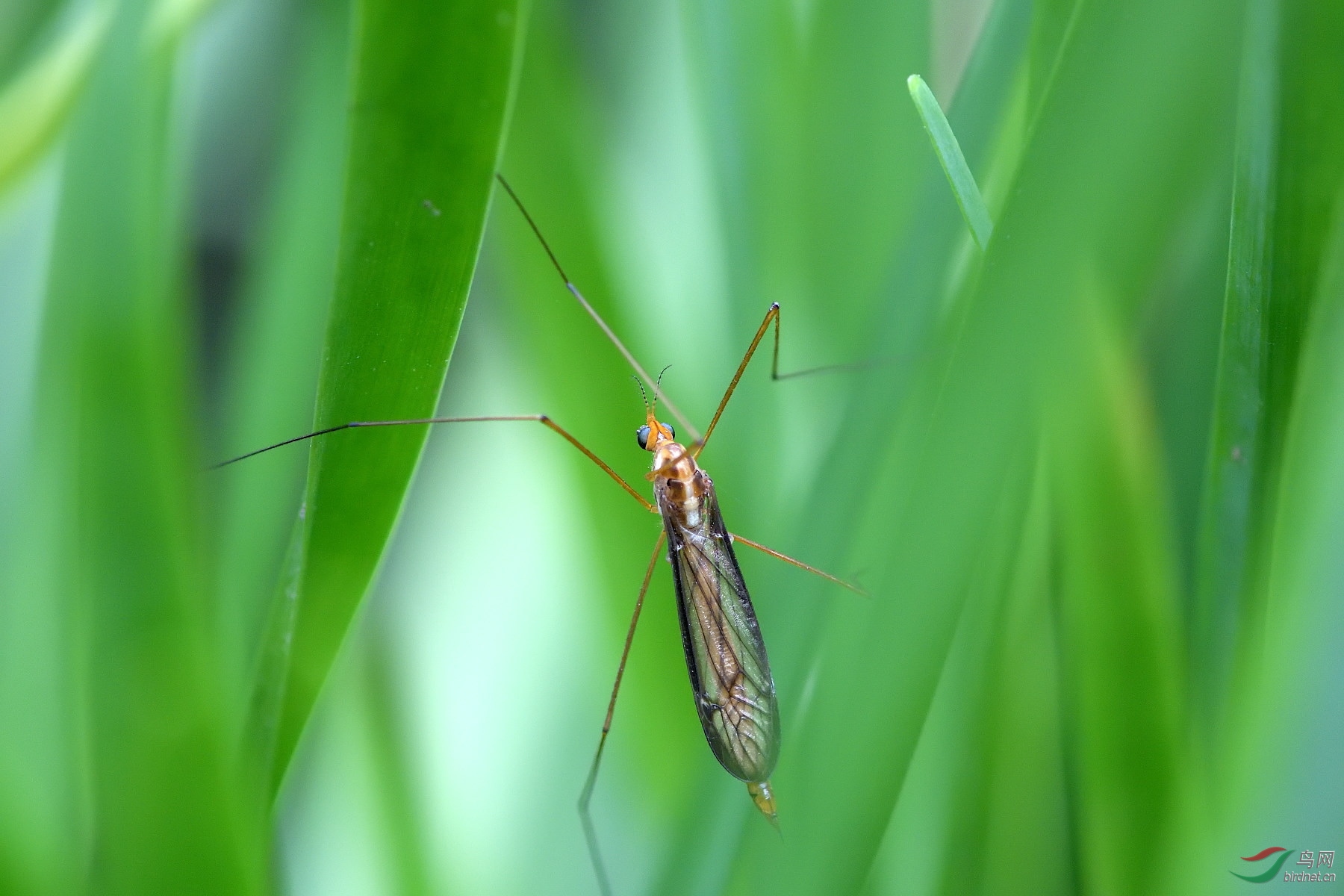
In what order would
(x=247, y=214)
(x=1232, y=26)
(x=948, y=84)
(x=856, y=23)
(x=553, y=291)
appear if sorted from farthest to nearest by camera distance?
(x=247, y=214), (x=948, y=84), (x=553, y=291), (x=856, y=23), (x=1232, y=26)

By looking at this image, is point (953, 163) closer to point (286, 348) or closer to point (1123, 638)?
point (1123, 638)

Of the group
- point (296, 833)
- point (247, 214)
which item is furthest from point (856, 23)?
point (247, 214)

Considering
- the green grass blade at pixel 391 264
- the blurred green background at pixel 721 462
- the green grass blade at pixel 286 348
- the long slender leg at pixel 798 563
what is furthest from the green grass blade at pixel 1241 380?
the green grass blade at pixel 286 348

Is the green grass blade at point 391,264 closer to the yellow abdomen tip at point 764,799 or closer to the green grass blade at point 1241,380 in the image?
the yellow abdomen tip at point 764,799

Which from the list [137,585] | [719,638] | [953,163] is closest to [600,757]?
[719,638]

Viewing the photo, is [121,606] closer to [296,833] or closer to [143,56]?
[143,56]
